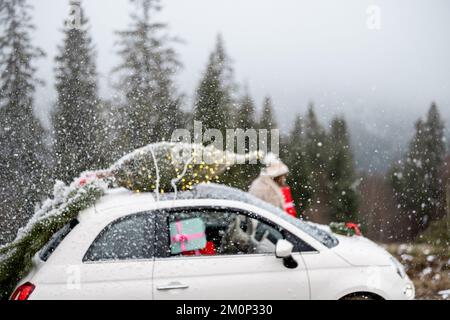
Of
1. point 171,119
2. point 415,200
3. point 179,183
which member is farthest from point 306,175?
point 179,183

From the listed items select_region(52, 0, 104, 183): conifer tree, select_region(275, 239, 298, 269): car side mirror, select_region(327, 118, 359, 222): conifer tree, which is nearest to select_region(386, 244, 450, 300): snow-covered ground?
select_region(275, 239, 298, 269): car side mirror

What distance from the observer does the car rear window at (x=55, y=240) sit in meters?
3.53

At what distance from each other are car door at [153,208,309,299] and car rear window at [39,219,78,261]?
0.75 metres

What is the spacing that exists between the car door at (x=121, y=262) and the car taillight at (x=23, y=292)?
0.33m

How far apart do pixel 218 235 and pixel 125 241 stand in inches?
37.4

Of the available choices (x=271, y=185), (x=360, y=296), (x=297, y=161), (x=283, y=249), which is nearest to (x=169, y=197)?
(x=283, y=249)

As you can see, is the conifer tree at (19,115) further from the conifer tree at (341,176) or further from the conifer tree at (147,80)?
the conifer tree at (341,176)

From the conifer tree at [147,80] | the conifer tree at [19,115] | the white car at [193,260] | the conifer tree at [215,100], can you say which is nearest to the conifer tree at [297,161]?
the conifer tree at [215,100]

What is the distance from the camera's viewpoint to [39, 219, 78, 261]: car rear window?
3.53 metres

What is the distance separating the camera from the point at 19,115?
36.7 ft

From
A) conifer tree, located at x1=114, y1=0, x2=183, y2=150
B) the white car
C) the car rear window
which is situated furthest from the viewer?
conifer tree, located at x1=114, y1=0, x2=183, y2=150

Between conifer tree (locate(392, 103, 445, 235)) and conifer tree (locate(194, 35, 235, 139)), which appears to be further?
conifer tree (locate(392, 103, 445, 235))

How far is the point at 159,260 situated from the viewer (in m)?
3.45

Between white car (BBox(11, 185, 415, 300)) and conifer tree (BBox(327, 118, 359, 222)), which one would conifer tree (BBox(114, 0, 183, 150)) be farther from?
conifer tree (BBox(327, 118, 359, 222))
